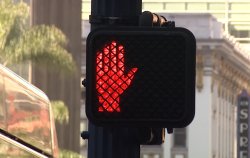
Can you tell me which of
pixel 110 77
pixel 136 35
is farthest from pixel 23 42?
pixel 136 35

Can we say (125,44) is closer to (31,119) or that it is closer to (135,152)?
(135,152)

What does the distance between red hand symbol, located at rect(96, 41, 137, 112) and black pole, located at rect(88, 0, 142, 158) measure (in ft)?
1.40

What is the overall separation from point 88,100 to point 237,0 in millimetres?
165993

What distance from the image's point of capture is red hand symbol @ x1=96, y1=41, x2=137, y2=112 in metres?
6.74

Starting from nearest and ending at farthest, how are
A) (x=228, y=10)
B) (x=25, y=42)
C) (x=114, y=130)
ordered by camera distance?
(x=114, y=130)
(x=25, y=42)
(x=228, y=10)

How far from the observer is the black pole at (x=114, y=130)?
7.26m

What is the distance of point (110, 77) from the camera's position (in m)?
6.80

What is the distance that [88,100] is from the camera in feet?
22.0

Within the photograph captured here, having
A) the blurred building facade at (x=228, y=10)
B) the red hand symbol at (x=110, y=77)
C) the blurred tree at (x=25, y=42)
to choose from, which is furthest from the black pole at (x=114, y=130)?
the blurred building facade at (x=228, y=10)

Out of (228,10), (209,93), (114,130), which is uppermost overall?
(114,130)

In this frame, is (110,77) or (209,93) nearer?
(110,77)

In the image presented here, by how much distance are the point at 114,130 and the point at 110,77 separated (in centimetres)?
58

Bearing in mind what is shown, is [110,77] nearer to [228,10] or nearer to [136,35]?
[136,35]

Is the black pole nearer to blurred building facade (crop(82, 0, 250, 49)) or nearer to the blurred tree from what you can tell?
the blurred tree
